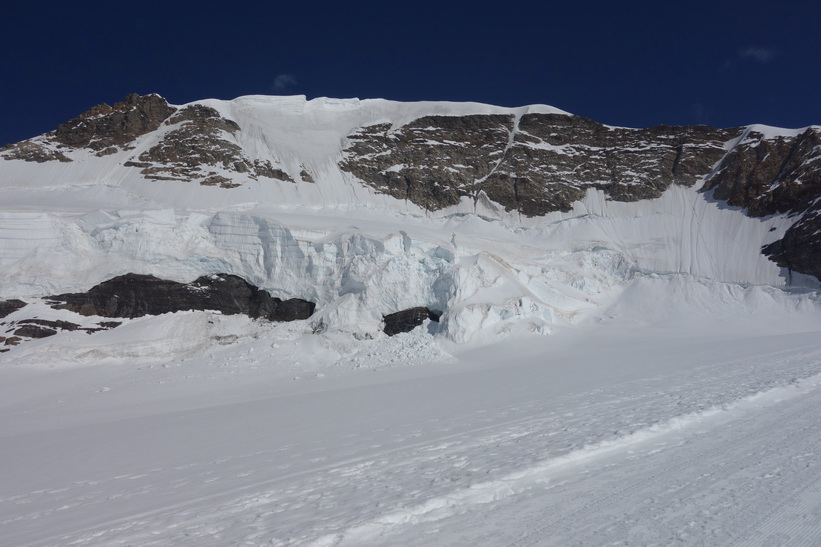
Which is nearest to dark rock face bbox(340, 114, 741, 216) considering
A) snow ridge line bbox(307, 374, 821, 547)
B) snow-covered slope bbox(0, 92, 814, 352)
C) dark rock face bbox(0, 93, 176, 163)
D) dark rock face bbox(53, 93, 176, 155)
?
snow-covered slope bbox(0, 92, 814, 352)

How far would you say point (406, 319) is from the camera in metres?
23.0

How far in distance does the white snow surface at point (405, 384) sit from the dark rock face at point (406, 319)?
561 millimetres

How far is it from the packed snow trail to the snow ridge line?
0.07ft

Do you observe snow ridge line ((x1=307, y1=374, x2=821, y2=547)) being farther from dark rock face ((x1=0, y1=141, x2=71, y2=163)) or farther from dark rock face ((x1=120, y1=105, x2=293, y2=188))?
dark rock face ((x1=0, y1=141, x2=71, y2=163))

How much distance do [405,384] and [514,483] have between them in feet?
32.4

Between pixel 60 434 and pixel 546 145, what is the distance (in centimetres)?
5134

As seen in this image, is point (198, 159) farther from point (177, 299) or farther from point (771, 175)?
point (771, 175)

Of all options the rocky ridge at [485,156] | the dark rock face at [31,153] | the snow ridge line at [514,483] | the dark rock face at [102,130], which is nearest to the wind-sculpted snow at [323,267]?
the snow ridge line at [514,483]

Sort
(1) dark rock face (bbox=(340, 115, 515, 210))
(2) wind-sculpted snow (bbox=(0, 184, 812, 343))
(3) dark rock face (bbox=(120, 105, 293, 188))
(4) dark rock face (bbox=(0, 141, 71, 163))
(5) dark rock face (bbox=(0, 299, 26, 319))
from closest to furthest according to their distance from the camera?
(5) dark rock face (bbox=(0, 299, 26, 319)) < (2) wind-sculpted snow (bbox=(0, 184, 812, 343)) < (3) dark rock face (bbox=(120, 105, 293, 188)) < (4) dark rock face (bbox=(0, 141, 71, 163)) < (1) dark rock face (bbox=(340, 115, 515, 210))

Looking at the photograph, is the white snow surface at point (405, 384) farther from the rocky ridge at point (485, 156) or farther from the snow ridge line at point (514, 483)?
the rocky ridge at point (485, 156)

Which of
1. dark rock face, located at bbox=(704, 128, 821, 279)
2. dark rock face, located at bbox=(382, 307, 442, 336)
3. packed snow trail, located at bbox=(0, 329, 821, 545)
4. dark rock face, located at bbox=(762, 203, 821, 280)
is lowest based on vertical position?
dark rock face, located at bbox=(382, 307, 442, 336)

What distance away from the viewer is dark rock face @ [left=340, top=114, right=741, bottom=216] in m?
46.9

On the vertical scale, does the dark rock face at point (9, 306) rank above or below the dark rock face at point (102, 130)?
below

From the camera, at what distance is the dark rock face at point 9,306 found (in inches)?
848
